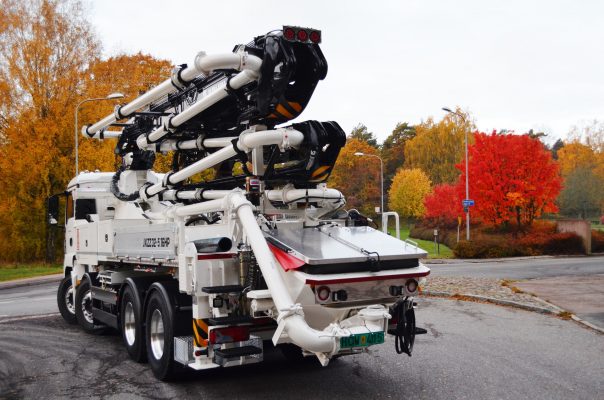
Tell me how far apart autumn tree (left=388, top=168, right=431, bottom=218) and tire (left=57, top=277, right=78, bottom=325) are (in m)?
44.7

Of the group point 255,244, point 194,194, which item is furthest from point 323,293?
point 194,194

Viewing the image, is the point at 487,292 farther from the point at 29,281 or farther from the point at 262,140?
the point at 29,281

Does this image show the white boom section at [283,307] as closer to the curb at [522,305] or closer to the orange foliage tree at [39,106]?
the curb at [522,305]

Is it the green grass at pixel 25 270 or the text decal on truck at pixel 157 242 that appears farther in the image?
the green grass at pixel 25 270

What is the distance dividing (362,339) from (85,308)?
257 inches

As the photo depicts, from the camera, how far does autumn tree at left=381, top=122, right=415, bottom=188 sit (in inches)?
2825

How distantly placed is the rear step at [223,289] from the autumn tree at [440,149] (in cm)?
5245

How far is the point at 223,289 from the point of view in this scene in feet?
20.6

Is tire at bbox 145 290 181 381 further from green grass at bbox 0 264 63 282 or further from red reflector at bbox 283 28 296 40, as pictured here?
green grass at bbox 0 264 63 282

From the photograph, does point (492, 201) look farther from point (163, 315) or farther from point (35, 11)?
point (163, 315)

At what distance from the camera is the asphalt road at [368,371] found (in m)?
6.73

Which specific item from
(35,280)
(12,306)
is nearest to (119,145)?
(12,306)

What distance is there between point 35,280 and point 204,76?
17.7 meters

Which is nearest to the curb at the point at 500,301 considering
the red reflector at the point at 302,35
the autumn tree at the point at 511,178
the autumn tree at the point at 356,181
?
the red reflector at the point at 302,35
